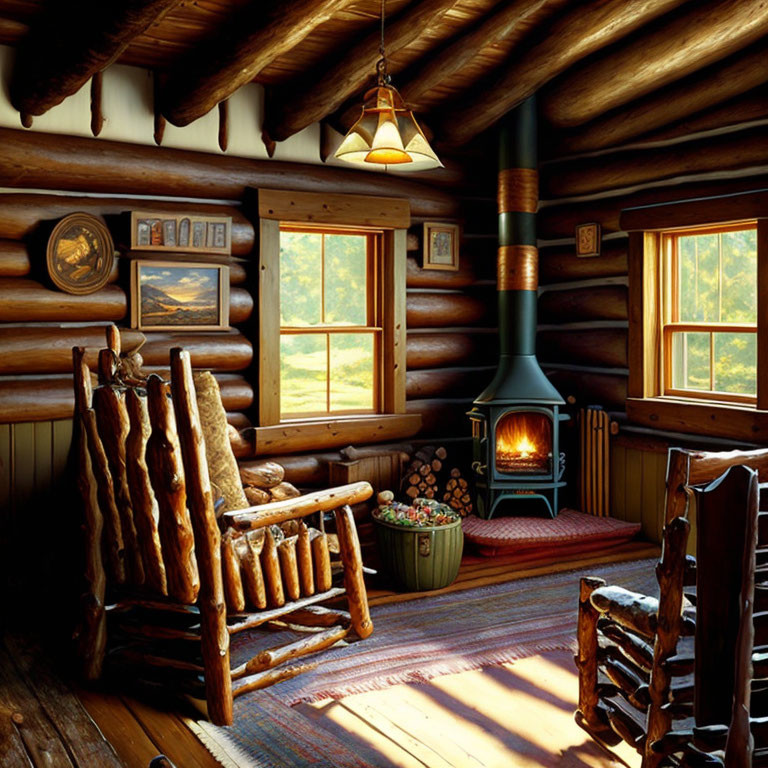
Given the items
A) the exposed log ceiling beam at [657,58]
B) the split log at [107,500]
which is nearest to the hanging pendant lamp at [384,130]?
the split log at [107,500]

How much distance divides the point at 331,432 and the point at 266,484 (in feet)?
2.80

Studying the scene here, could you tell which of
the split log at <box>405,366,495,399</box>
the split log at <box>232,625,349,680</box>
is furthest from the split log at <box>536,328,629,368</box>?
the split log at <box>232,625,349,680</box>

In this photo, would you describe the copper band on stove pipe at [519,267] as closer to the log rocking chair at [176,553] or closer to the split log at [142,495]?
the log rocking chair at [176,553]

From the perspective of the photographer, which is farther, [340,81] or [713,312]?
[713,312]

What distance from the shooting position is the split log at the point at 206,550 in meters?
3.77

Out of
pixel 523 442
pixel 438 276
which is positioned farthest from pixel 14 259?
pixel 523 442

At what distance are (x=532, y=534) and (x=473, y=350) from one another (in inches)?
77.6

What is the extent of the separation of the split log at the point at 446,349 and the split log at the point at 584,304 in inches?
23.2

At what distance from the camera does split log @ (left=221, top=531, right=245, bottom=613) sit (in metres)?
3.99

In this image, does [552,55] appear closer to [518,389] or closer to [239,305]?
[518,389]

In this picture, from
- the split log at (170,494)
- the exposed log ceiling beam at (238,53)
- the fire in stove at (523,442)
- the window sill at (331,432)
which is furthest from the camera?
the fire in stove at (523,442)

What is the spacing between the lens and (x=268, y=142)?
250 inches

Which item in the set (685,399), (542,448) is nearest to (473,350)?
(542,448)

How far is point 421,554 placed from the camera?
5.59 m
